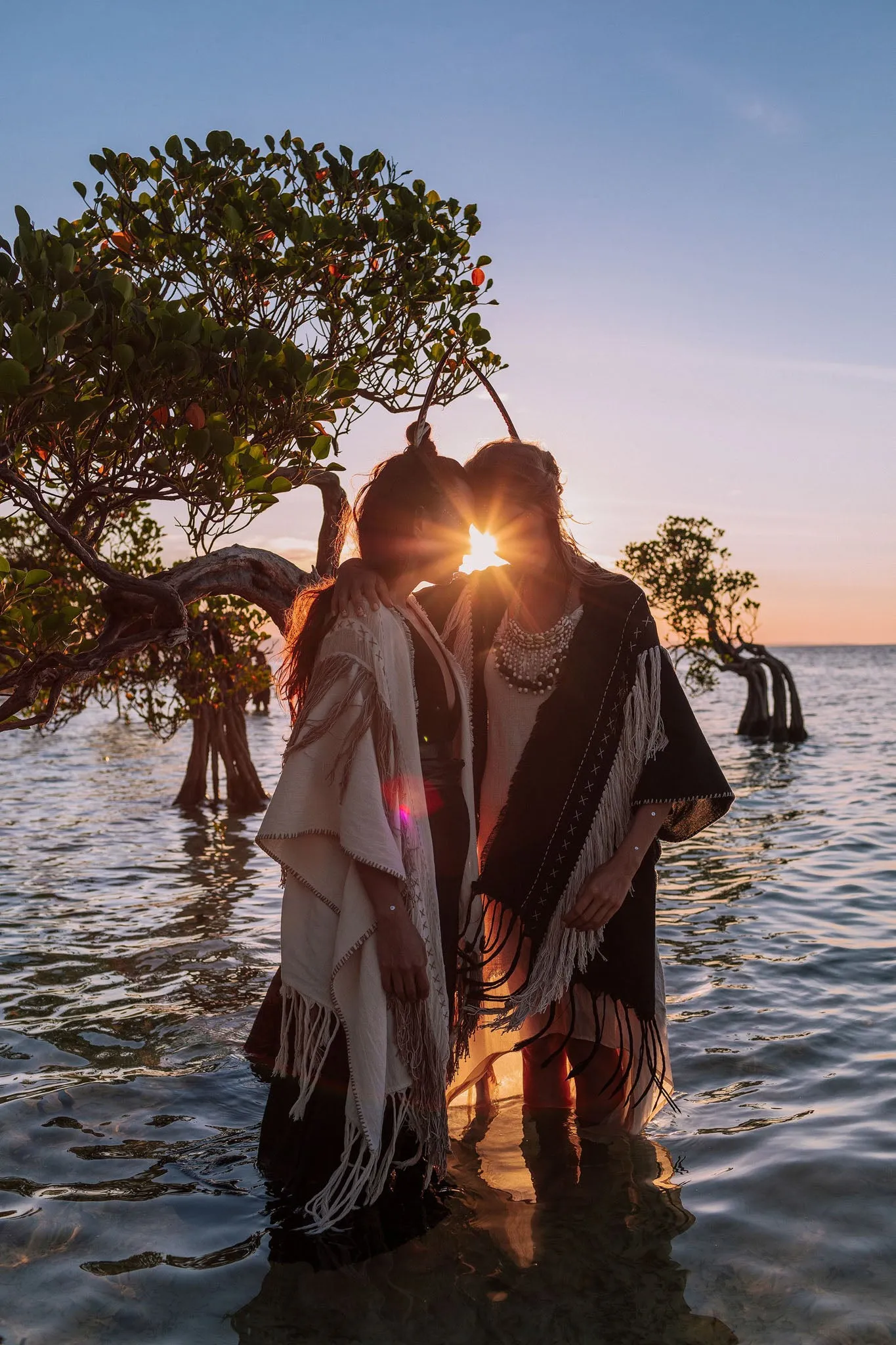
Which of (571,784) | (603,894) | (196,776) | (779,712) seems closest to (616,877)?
(603,894)

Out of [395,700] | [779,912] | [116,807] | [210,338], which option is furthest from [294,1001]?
[116,807]

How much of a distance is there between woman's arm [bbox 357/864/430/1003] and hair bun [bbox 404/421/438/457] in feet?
4.08

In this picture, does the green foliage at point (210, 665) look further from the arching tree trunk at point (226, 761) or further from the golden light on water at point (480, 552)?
the golden light on water at point (480, 552)

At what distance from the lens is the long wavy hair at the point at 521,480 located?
137 inches

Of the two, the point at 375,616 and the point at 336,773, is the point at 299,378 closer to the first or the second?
the point at 375,616

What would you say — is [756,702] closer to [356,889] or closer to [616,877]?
[616,877]

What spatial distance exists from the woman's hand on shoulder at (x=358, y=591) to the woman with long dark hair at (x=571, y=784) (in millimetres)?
531

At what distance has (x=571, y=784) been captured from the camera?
3625 mm

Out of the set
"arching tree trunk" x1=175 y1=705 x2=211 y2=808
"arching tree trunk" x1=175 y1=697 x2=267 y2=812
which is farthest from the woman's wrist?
"arching tree trunk" x1=175 y1=705 x2=211 y2=808

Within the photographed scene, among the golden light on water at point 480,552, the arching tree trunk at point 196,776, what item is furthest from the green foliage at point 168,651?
the golden light on water at point 480,552

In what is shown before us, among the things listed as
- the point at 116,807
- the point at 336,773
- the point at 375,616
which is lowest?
the point at 116,807

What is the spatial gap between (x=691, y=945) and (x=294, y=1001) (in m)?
5.32

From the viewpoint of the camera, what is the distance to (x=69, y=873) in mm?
10953

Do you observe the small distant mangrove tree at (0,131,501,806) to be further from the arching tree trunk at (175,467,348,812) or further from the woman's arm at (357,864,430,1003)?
the arching tree trunk at (175,467,348,812)
